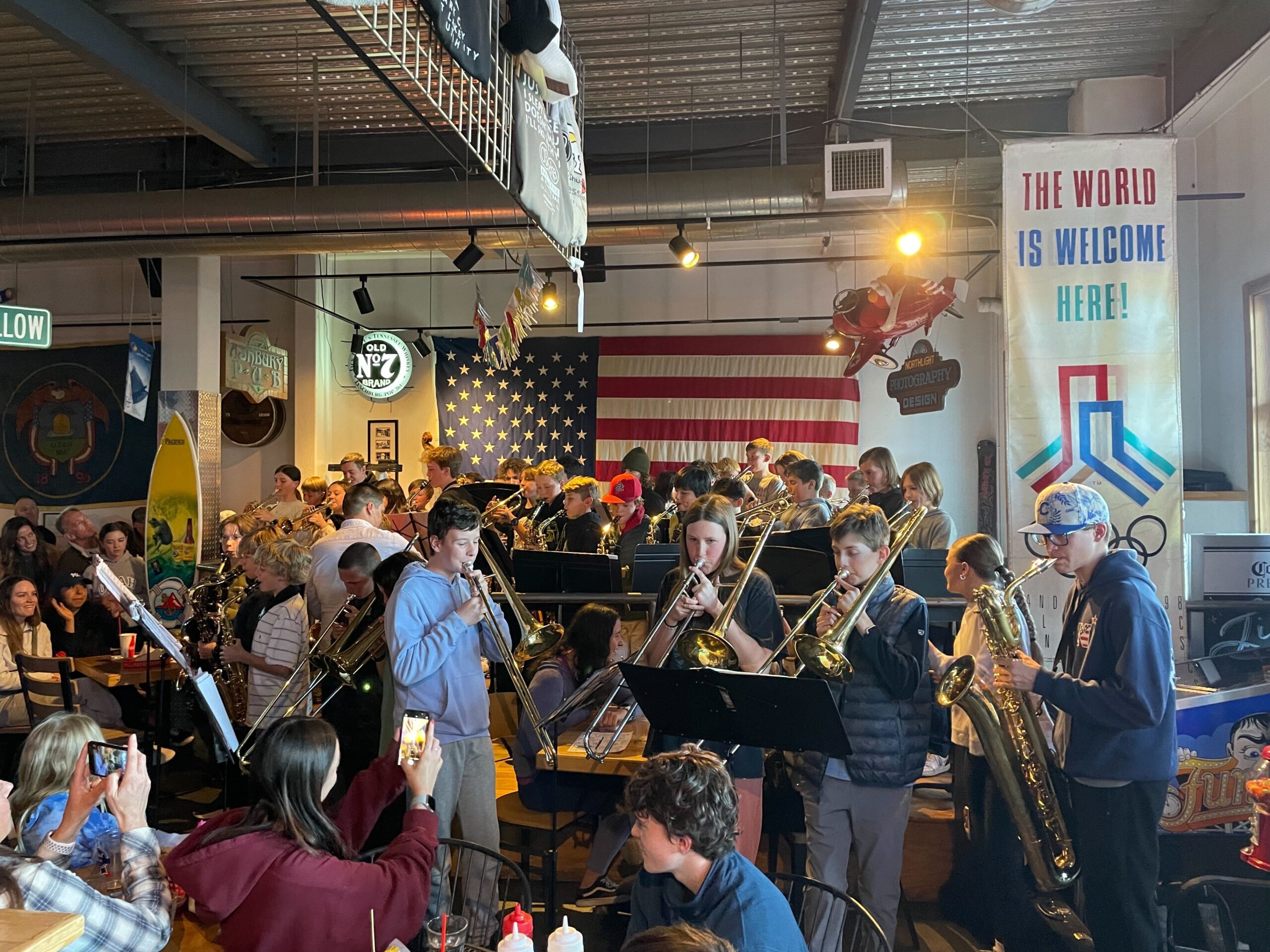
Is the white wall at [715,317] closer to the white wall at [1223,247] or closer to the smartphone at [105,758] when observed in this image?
the white wall at [1223,247]

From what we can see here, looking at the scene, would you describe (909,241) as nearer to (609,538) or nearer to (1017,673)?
(609,538)

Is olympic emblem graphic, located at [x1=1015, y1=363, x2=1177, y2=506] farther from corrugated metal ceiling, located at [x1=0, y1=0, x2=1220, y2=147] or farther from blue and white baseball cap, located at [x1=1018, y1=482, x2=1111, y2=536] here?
corrugated metal ceiling, located at [x1=0, y1=0, x2=1220, y2=147]

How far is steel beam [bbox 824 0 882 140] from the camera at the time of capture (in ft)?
22.4

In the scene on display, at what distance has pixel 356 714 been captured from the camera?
4574mm

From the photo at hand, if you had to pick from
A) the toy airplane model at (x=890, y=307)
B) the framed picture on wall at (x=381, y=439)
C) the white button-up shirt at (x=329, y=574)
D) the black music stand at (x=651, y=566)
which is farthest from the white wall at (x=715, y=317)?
the white button-up shirt at (x=329, y=574)

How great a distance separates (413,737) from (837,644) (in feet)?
4.71

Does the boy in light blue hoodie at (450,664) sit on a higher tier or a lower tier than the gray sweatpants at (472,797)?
higher

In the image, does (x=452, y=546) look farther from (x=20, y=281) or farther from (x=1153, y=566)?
(x=20, y=281)

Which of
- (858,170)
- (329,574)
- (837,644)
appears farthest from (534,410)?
(837,644)

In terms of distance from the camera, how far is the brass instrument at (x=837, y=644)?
3379mm

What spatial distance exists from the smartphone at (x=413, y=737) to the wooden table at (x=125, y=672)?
3.47 meters

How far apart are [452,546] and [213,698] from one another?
0.95m

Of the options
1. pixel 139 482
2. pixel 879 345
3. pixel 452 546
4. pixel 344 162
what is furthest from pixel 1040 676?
pixel 139 482

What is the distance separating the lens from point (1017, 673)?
3.50m
